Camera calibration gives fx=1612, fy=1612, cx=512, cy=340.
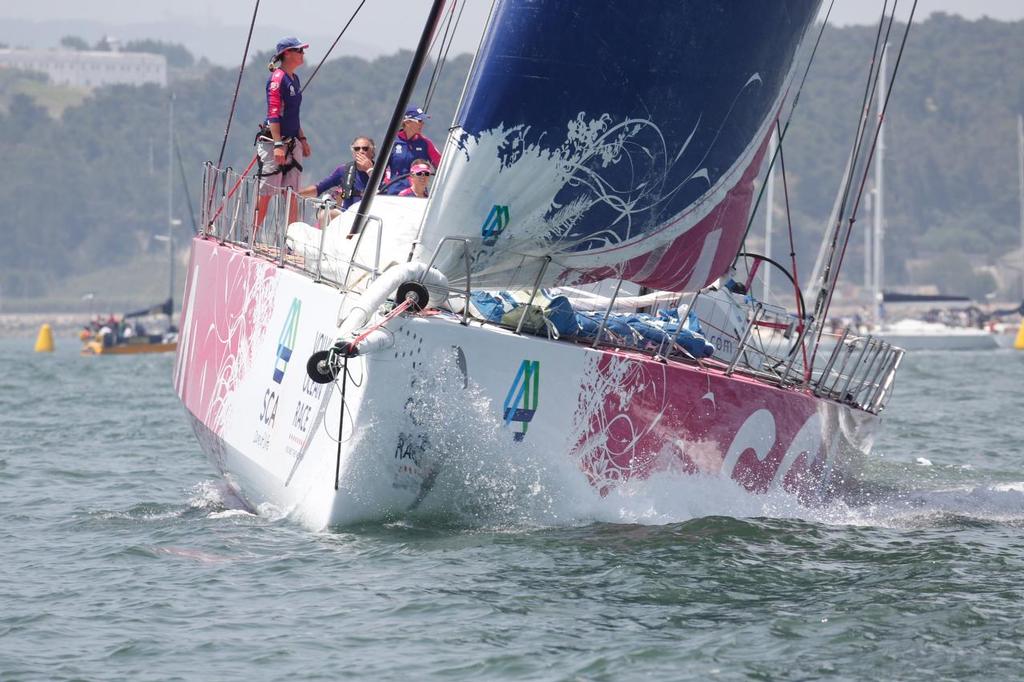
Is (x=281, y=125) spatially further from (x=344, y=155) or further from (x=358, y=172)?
(x=344, y=155)

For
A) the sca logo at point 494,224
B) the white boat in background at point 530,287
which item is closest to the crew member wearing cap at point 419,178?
the white boat in background at point 530,287

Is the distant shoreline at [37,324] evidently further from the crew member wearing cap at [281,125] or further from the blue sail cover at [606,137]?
the blue sail cover at [606,137]

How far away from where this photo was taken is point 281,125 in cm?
897

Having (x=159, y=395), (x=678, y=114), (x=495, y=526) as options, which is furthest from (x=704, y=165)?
(x=159, y=395)

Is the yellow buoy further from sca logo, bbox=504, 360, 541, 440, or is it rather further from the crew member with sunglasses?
sca logo, bbox=504, 360, 541, 440

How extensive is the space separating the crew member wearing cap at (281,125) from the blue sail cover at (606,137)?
74.3 inches

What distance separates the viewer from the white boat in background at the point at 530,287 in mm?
6988

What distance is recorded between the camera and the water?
5.46 meters

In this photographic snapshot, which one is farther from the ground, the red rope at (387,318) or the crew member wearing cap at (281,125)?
the crew member wearing cap at (281,125)

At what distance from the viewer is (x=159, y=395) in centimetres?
2178

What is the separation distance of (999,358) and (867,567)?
3335 centimetres

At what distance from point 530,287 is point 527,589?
65.9 inches

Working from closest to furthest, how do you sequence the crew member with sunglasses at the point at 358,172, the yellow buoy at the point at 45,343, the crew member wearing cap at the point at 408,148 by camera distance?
the crew member with sunglasses at the point at 358,172, the crew member wearing cap at the point at 408,148, the yellow buoy at the point at 45,343

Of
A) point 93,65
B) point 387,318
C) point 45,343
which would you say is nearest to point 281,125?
point 387,318
